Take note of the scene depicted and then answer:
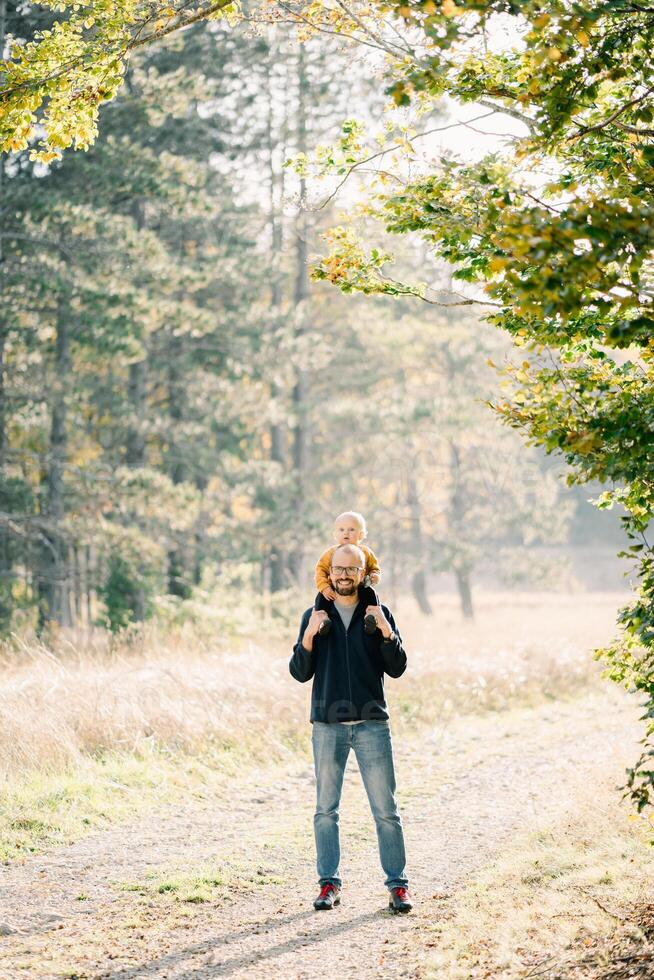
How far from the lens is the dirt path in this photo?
482cm

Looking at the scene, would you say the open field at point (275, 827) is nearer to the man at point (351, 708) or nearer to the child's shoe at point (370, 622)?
the man at point (351, 708)

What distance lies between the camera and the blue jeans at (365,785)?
17.9 feet

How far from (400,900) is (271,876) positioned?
1.08m

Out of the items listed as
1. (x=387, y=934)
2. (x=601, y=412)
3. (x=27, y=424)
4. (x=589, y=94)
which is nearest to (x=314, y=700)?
(x=387, y=934)

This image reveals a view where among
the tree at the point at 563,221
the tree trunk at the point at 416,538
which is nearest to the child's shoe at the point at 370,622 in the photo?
the tree at the point at 563,221

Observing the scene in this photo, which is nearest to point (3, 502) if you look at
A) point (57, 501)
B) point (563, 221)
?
point (57, 501)

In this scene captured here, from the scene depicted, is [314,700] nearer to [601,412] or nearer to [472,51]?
[601,412]

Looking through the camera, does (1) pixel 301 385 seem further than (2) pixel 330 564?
Yes

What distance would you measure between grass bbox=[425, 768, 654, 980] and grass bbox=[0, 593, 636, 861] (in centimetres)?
294

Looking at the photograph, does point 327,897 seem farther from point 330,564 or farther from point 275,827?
point 275,827

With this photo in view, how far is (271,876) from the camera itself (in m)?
6.24

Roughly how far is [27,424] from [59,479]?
233 cm

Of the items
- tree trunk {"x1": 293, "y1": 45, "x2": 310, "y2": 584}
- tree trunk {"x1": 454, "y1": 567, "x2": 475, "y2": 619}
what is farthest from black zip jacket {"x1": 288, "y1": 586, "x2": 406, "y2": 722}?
tree trunk {"x1": 454, "y1": 567, "x2": 475, "y2": 619}

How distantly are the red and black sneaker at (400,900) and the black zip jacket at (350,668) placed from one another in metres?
0.94
